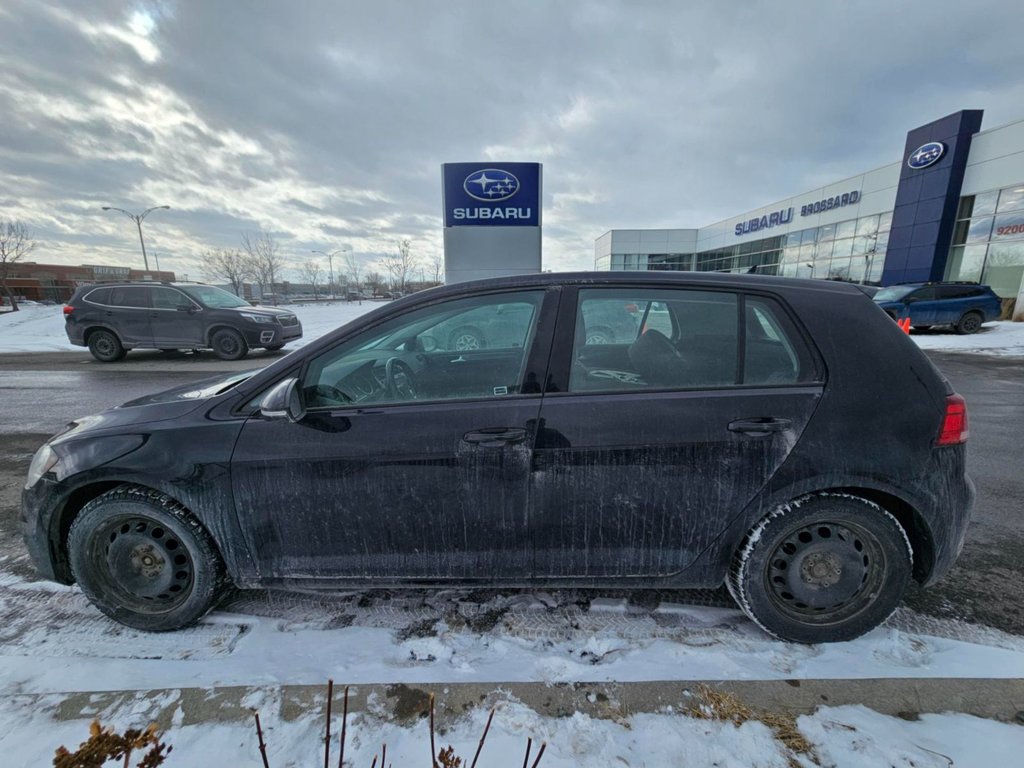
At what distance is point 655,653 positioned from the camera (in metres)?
2.02

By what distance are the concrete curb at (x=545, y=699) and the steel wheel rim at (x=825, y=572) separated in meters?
0.29

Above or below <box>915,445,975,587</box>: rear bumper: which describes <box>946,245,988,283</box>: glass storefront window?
above

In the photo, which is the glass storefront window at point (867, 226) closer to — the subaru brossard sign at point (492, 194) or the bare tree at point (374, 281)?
the subaru brossard sign at point (492, 194)

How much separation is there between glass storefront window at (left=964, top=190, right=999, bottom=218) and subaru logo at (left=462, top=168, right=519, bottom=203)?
21322 mm

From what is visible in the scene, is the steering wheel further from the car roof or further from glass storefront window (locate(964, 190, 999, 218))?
glass storefront window (locate(964, 190, 999, 218))

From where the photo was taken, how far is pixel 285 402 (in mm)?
1914

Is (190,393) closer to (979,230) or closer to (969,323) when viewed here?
(969,323)

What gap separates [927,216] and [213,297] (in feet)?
96.5

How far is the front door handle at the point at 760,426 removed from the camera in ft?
6.28

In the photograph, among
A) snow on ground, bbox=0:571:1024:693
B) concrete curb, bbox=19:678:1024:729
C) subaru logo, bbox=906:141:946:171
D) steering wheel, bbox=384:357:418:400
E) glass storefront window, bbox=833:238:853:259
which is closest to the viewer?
concrete curb, bbox=19:678:1024:729

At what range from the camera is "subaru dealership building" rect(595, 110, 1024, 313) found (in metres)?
18.6

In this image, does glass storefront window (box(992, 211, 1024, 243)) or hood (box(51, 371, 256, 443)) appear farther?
glass storefront window (box(992, 211, 1024, 243))

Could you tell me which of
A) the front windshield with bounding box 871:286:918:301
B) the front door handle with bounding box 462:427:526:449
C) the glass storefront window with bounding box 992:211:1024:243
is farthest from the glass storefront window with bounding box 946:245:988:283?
the front door handle with bounding box 462:427:526:449

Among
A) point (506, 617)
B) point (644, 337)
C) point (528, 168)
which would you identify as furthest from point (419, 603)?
point (528, 168)
